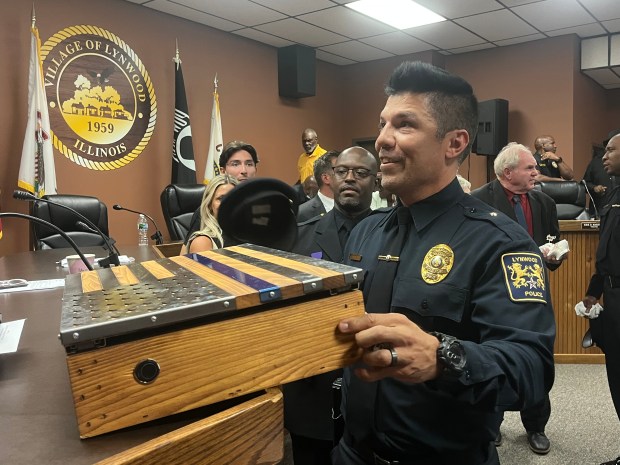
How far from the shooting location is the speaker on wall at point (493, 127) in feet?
21.2

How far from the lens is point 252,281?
0.65 meters

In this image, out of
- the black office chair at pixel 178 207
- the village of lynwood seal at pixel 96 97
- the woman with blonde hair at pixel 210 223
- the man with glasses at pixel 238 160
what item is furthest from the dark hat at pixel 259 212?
the village of lynwood seal at pixel 96 97

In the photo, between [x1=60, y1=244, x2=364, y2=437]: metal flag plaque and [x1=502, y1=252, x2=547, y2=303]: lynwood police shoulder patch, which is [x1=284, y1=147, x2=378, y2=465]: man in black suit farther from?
[x1=60, y1=244, x2=364, y2=437]: metal flag plaque

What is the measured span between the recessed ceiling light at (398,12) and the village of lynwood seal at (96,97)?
2.20 m

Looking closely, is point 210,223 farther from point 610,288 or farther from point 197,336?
point 610,288

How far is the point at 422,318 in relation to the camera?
1.02 meters

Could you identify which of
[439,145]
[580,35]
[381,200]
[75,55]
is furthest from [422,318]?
[580,35]

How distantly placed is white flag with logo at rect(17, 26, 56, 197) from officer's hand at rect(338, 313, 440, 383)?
4.02m

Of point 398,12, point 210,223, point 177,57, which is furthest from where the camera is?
point 398,12

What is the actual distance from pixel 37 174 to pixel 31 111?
0.49 m

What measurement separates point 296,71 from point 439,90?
5.54m

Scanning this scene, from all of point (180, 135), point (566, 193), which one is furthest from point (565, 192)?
point (180, 135)

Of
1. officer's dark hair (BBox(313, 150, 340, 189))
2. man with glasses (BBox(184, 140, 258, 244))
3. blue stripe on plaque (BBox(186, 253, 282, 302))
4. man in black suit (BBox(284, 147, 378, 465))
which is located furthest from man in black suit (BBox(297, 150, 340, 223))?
blue stripe on plaque (BBox(186, 253, 282, 302))

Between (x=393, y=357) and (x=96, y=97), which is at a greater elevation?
(x=96, y=97)
